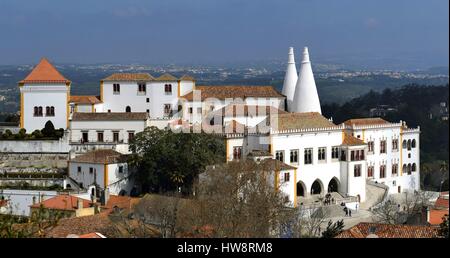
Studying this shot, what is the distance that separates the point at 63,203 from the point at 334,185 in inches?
568

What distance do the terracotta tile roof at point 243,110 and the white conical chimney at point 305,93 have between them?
1.06 metres

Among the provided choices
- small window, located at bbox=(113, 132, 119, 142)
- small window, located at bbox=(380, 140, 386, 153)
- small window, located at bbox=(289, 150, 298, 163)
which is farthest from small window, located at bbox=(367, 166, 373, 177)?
small window, located at bbox=(113, 132, 119, 142)

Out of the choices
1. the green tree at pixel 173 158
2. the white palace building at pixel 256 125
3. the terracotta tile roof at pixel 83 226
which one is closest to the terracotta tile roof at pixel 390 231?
the terracotta tile roof at pixel 83 226

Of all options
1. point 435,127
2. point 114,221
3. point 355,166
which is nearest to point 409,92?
point 435,127

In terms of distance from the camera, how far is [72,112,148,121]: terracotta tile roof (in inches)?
1832

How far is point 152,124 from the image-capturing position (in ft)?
156

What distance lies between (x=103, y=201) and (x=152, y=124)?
805 centimetres

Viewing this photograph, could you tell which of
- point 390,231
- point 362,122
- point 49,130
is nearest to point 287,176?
point 362,122

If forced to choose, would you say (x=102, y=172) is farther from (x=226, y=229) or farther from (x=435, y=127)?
(x=435, y=127)

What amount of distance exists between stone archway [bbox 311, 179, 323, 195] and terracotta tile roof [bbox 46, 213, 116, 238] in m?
14.7

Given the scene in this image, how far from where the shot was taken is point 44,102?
4812cm

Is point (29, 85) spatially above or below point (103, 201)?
above

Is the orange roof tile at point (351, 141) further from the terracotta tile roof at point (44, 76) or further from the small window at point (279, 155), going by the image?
the terracotta tile roof at point (44, 76)

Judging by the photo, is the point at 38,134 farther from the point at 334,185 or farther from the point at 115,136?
the point at 334,185
